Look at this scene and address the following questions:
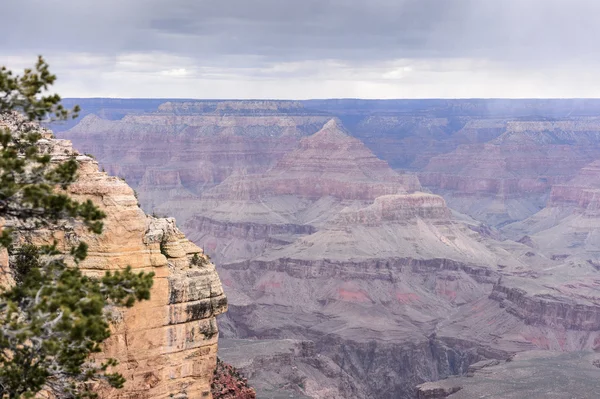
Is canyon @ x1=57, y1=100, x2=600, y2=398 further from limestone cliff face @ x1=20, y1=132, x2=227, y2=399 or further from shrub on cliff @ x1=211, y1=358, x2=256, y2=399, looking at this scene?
limestone cliff face @ x1=20, y1=132, x2=227, y2=399

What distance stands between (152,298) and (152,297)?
0.05 m

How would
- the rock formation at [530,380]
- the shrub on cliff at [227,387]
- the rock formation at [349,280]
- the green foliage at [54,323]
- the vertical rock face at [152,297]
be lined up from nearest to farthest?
the green foliage at [54,323], the vertical rock face at [152,297], the shrub on cliff at [227,387], the rock formation at [530,380], the rock formation at [349,280]

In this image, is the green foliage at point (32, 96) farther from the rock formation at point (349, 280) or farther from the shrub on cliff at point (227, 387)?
the rock formation at point (349, 280)

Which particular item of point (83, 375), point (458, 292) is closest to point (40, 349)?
point (83, 375)

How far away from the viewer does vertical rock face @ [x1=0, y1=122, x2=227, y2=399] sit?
97.0ft

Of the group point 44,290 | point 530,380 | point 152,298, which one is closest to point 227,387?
point 152,298

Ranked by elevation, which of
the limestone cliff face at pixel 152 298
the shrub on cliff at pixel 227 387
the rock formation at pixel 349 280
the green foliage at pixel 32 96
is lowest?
the rock formation at pixel 349 280

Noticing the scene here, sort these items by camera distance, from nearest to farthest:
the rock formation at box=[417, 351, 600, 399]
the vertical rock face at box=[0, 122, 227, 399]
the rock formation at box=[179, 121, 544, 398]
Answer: the vertical rock face at box=[0, 122, 227, 399], the rock formation at box=[417, 351, 600, 399], the rock formation at box=[179, 121, 544, 398]

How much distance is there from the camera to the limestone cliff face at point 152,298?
29578 millimetres

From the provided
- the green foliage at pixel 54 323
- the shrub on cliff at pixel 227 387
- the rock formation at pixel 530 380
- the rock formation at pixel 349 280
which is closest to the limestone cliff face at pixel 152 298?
the shrub on cliff at pixel 227 387

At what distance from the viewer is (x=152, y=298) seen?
99.2 ft

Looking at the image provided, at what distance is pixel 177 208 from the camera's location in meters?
199

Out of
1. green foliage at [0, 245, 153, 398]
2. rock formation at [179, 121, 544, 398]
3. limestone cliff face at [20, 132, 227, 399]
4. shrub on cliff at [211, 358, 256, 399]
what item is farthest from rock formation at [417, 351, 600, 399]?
green foliage at [0, 245, 153, 398]

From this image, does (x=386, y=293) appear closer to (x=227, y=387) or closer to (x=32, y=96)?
(x=227, y=387)
